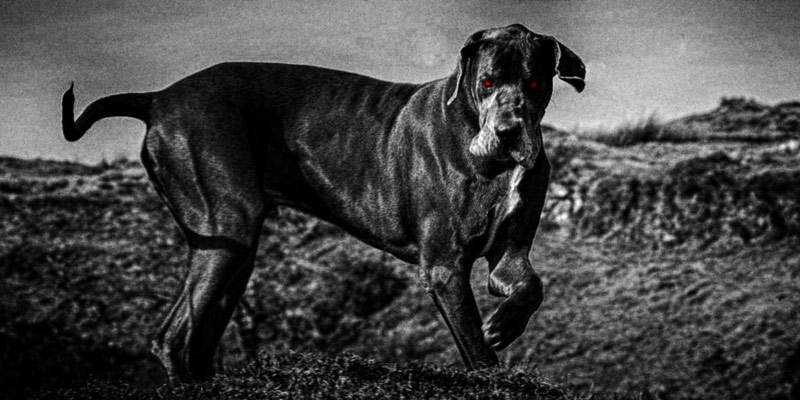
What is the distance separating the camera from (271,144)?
19.7ft

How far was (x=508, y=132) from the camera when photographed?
512 cm

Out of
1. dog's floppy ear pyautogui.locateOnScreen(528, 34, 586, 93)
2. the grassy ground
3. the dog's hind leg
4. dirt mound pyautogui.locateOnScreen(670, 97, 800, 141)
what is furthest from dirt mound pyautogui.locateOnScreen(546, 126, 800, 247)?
the dog's hind leg

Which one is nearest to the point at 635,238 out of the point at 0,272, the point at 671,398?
the point at 671,398

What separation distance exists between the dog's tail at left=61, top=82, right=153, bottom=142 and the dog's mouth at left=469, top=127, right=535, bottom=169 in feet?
6.83

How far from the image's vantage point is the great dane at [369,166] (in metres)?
5.35

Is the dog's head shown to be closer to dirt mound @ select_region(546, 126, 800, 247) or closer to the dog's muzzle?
the dog's muzzle

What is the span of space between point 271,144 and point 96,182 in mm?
5743

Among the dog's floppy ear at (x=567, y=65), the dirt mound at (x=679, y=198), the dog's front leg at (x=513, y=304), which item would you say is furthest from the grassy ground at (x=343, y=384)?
the dirt mound at (x=679, y=198)

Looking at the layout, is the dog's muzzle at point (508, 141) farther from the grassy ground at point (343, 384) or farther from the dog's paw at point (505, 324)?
the grassy ground at point (343, 384)

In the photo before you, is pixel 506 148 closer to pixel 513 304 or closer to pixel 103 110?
pixel 513 304

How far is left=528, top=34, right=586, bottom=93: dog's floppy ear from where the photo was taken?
5.47 m

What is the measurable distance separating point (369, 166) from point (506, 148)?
100cm

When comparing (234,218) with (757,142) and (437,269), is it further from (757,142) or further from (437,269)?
(757,142)

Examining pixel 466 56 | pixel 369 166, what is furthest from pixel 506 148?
pixel 369 166
